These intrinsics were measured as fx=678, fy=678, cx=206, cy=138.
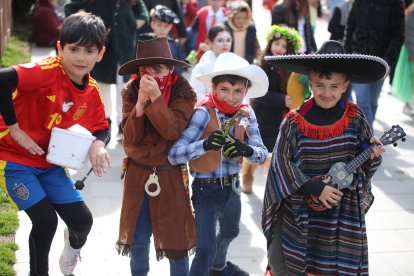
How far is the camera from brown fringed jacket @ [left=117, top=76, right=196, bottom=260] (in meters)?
3.88

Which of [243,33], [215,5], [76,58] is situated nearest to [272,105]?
[243,33]

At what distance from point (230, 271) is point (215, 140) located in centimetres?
134

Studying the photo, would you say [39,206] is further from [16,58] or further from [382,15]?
[16,58]

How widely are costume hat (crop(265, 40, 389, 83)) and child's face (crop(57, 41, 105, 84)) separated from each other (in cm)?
102

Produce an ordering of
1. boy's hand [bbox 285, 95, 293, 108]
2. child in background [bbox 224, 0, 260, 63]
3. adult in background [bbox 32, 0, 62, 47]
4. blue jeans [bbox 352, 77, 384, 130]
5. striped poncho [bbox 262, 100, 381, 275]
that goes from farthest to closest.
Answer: adult in background [bbox 32, 0, 62, 47] → blue jeans [bbox 352, 77, 384, 130] → child in background [bbox 224, 0, 260, 63] → boy's hand [bbox 285, 95, 293, 108] → striped poncho [bbox 262, 100, 381, 275]

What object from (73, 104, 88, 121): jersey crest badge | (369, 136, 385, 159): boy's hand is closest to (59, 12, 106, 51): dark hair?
(73, 104, 88, 121): jersey crest badge

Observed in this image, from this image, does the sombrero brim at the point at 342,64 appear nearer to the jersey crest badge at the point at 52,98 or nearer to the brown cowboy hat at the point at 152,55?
the brown cowboy hat at the point at 152,55

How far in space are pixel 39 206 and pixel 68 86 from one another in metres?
0.71

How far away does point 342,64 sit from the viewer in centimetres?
375

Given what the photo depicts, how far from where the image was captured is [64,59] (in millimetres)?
3906

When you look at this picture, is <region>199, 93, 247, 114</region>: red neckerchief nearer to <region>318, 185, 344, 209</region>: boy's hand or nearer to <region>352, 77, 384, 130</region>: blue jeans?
<region>318, 185, 344, 209</region>: boy's hand

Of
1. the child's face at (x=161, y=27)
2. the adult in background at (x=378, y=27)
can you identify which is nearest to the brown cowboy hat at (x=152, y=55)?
the child's face at (x=161, y=27)

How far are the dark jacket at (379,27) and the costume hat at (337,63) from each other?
11.4 feet

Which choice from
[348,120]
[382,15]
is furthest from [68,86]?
[382,15]
